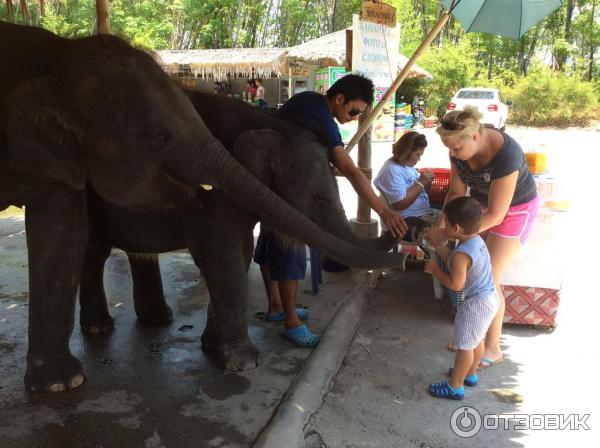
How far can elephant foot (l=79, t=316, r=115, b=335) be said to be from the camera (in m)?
4.55

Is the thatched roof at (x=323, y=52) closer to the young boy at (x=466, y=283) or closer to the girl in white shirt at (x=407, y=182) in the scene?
the girl in white shirt at (x=407, y=182)

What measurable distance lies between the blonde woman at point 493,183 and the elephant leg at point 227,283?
1.33 meters

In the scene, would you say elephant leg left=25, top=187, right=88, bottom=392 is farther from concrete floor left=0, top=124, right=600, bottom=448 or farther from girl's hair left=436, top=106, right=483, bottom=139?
girl's hair left=436, top=106, right=483, bottom=139

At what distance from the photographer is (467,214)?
3.47m

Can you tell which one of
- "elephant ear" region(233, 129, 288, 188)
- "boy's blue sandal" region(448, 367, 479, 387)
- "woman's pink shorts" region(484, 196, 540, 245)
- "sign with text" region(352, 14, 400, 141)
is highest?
"sign with text" region(352, 14, 400, 141)

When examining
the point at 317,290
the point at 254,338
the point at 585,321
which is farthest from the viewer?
the point at 317,290

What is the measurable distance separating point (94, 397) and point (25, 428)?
46cm

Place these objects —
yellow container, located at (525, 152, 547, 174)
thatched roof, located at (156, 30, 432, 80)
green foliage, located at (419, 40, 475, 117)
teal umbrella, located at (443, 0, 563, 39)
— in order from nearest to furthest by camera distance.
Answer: yellow container, located at (525, 152, 547, 174), teal umbrella, located at (443, 0, 563, 39), thatched roof, located at (156, 30, 432, 80), green foliage, located at (419, 40, 475, 117)

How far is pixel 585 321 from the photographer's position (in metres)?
5.00

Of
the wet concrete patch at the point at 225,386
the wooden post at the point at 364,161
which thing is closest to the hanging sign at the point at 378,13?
the wooden post at the point at 364,161

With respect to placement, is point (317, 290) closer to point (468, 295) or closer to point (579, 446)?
point (468, 295)

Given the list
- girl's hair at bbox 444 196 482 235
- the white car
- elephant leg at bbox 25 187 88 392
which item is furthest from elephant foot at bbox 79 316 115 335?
the white car

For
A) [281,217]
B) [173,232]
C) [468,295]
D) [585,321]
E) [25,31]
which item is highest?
[25,31]

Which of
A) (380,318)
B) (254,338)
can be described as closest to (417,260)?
(380,318)
